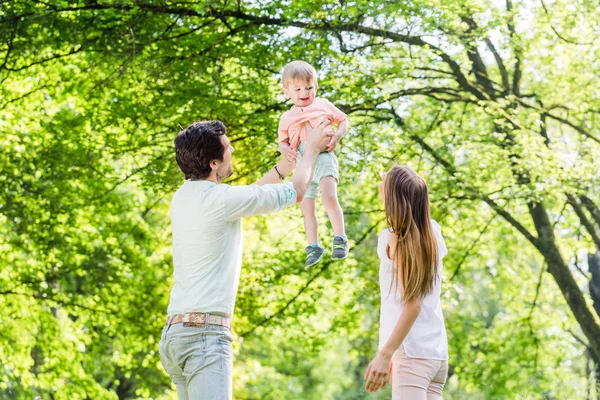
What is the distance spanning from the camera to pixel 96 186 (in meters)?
12.8

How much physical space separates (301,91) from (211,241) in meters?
1.21

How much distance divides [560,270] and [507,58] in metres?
3.71

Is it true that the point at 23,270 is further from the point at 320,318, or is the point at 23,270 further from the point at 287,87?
the point at 287,87

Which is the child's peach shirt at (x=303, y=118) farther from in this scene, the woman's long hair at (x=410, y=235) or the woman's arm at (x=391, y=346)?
the woman's arm at (x=391, y=346)

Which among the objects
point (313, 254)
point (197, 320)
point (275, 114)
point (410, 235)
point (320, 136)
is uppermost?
point (275, 114)

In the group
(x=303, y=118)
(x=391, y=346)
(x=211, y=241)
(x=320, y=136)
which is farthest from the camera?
(x=303, y=118)

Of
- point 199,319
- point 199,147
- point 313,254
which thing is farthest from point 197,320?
point 313,254

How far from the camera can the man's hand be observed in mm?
4217

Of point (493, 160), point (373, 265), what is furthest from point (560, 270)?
point (373, 265)

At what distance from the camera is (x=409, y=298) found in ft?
12.2

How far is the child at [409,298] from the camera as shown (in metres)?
3.71

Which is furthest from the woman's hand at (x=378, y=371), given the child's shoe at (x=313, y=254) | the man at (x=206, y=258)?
the child's shoe at (x=313, y=254)

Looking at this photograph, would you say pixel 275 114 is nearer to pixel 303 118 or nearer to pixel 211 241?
pixel 303 118

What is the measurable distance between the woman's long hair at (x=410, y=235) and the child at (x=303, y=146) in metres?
0.67
